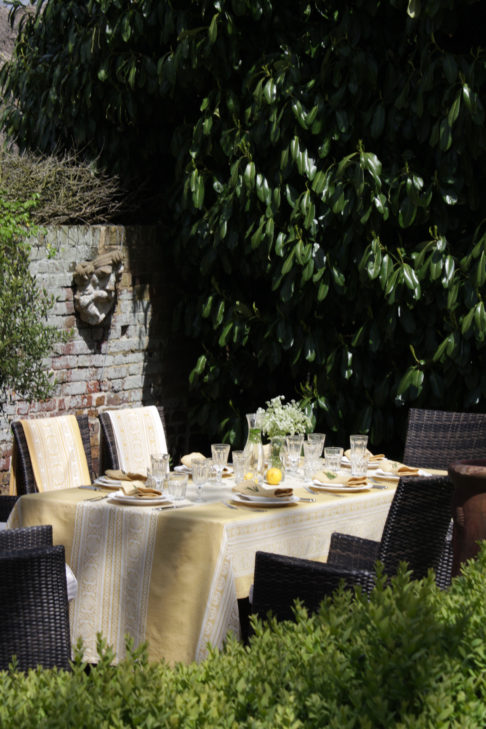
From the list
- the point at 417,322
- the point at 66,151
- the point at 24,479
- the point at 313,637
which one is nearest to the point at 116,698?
the point at 313,637

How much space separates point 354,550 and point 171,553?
0.76 meters

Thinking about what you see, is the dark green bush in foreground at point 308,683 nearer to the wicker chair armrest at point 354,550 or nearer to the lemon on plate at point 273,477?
the wicker chair armrest at point 354,550

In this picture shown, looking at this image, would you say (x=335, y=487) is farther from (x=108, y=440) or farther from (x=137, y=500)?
(x=108, y=440)

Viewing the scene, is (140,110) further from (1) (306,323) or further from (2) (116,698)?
(2) (116,698)

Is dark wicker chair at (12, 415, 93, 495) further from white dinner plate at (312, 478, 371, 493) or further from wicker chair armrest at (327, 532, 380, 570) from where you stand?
wicker chair armrest at (327, 532, 380, 570)

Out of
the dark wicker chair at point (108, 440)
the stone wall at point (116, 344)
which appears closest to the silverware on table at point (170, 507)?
the dark wicker chair at point (108, 440)

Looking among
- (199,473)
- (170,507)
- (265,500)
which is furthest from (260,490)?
(170,507)

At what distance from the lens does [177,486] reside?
3.96 metres

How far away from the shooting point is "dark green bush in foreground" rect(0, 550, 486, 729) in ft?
5.41

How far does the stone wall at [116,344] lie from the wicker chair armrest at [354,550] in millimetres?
3007

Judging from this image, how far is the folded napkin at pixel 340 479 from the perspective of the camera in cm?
433

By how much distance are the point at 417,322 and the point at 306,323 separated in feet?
2.60

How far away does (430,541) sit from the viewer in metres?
3.68

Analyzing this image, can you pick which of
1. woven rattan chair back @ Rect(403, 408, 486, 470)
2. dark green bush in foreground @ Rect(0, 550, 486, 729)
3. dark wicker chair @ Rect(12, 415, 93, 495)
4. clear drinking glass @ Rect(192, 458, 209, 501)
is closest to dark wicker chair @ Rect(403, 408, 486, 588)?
woven rattan chair back @ Rect(403, 408, 486, 470)
